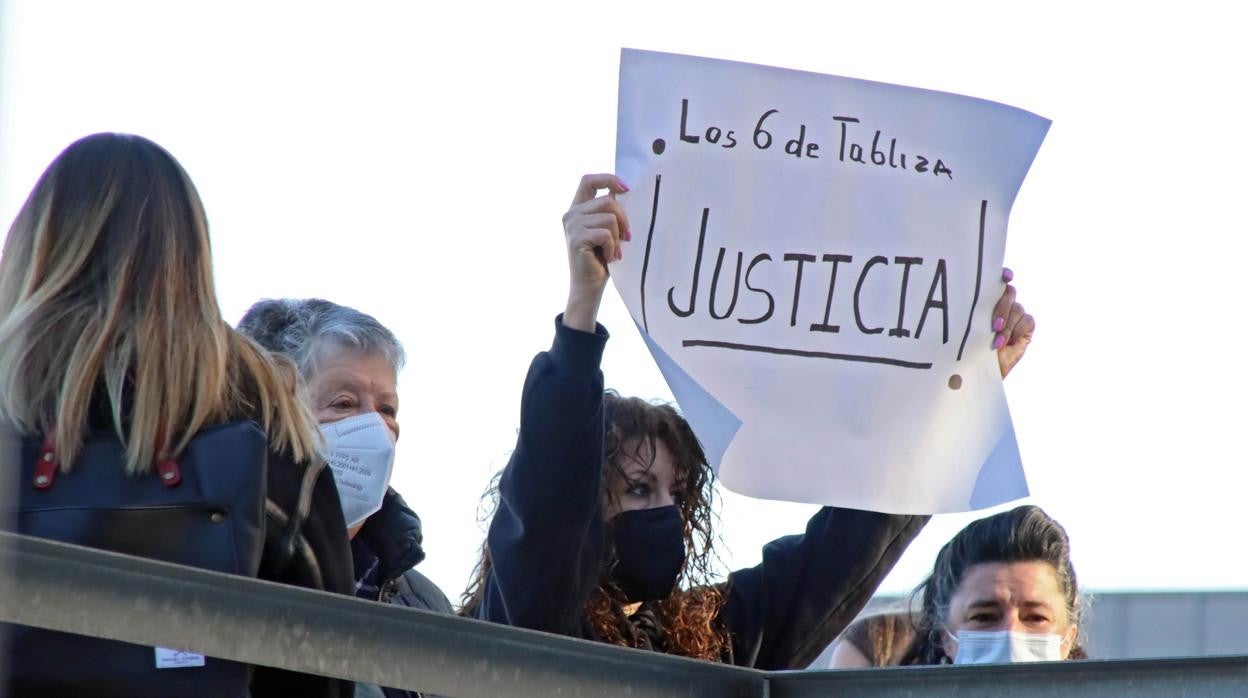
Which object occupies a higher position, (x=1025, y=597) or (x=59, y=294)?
(x=59, y=294)

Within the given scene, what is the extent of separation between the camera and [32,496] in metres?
2.11

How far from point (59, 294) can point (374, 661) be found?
2.76ft

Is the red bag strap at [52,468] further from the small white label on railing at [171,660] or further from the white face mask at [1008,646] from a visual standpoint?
A: the white face mask at [1008,646]

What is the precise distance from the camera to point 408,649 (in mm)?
1767

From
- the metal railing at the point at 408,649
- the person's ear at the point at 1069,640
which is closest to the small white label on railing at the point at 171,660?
the metal railing at the point at 408,649

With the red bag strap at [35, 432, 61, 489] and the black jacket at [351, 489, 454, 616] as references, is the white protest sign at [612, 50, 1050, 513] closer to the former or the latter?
the black jacket at [351, 489, 454, 616]

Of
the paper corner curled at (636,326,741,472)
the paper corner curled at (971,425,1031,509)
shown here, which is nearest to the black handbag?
the paper corner curled at (636,326,741,472)

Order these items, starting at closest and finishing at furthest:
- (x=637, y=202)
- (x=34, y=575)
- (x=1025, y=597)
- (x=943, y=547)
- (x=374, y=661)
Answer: (x=34, y=575) → (x=374, y=661) → (x=637, y=202) → (x=1025, y=597) → (x=943, y=547)

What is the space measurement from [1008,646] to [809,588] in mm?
651

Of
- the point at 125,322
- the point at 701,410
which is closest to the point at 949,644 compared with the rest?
the point at 701,410

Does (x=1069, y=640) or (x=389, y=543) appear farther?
(x=1069, y=640)

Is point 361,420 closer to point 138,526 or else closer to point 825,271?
point 825,271

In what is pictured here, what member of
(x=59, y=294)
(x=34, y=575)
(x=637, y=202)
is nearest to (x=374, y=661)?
(x=34, y=575)

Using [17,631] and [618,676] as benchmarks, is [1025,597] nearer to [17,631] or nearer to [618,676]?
[618,676]
